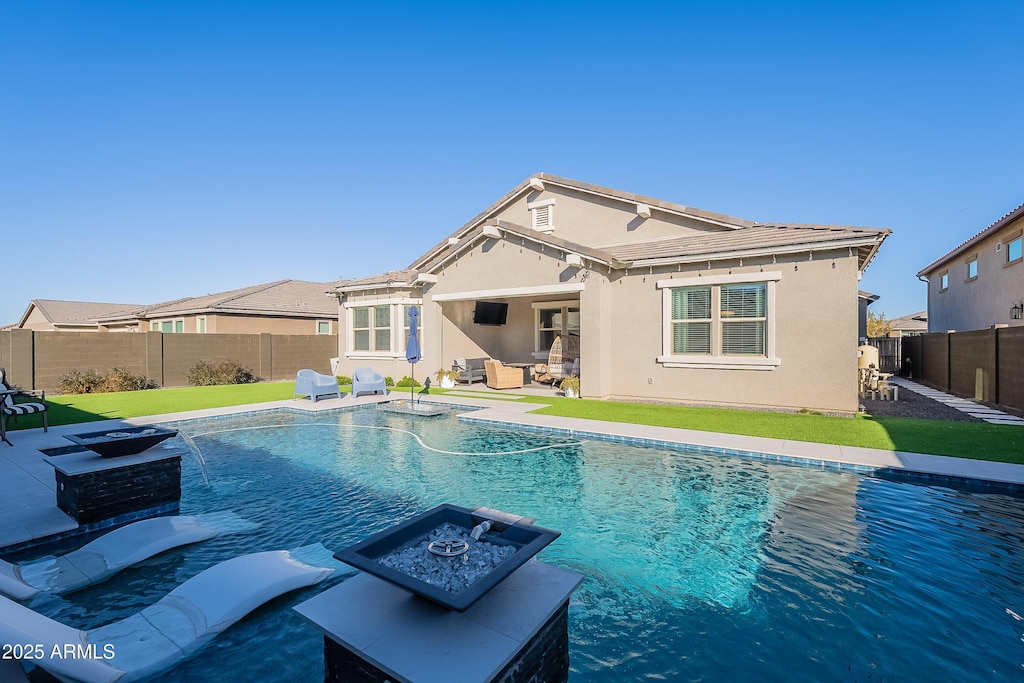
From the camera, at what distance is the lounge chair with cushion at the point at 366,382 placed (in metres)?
16.6

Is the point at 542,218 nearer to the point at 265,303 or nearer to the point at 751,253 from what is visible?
the point at 751,253

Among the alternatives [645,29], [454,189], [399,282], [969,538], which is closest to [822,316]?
[969,538]

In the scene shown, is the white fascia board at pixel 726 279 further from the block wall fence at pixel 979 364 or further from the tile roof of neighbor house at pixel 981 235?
the tile roof of neighbor house at pixel 981 235

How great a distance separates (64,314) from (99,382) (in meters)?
32.8

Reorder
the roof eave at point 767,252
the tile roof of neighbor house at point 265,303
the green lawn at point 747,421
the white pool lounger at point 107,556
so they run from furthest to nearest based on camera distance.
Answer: the tile roof of neighbor house at point 265,303, the roof eave at point 767,252, the green lawn at point 747,421, the white pool lounger at point 107,556

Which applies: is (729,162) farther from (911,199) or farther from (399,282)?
(399,282)

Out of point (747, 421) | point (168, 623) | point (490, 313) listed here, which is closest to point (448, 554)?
point (168, 623)

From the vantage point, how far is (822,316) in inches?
490

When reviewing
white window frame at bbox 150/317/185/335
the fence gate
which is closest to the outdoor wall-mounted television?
white window frame at bbox 150/317/185/335

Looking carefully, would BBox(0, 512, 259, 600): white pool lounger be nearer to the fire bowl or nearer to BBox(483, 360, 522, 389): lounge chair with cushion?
the fire bowl

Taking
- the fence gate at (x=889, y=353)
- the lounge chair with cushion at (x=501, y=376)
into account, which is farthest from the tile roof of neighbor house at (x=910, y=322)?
the lounge chair with cushion at (x=501, y=376)

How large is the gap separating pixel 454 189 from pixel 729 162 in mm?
13819

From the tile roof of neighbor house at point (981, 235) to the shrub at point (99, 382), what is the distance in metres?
33.3

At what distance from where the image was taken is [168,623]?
12.7 feet
